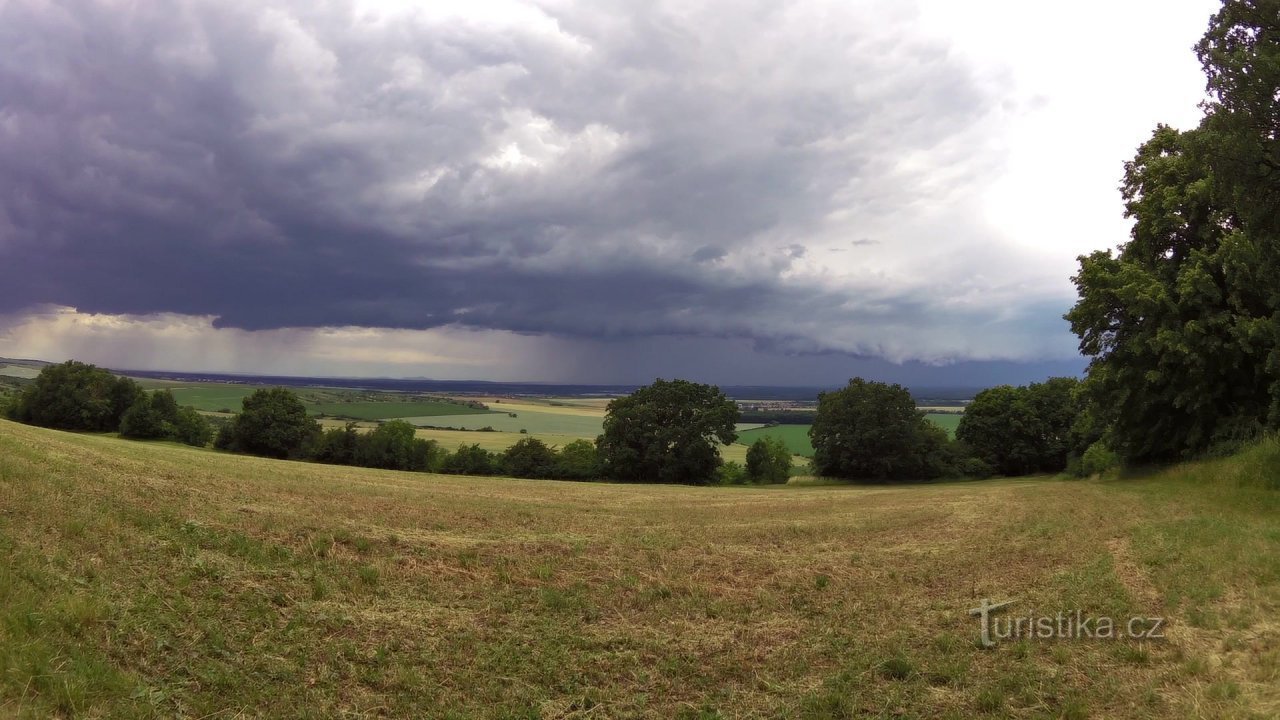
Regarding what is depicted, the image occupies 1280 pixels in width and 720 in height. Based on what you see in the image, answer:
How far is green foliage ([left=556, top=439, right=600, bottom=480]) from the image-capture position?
80.8m

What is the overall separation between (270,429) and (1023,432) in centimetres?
10304

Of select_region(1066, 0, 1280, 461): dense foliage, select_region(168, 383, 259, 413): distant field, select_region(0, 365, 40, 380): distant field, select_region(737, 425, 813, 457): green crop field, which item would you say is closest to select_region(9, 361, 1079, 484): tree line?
select_region(737, 425, 813, 457): green crop field

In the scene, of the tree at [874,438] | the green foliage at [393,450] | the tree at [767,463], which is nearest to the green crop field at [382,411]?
the green foliage at [393,450]

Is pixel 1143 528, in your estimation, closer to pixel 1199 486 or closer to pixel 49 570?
pixel 1199 486

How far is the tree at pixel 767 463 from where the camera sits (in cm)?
9056

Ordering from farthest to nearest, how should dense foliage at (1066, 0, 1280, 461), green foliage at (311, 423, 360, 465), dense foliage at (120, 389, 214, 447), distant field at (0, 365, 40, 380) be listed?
distant field at (0, 365, 40, 380) < green foliage at (311, 423, 360, 465) < dense foliage at (120, 389, 214, 447) < dense foliage at (1066, 0, 1280, 461)

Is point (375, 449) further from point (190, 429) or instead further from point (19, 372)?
point (19, 372)

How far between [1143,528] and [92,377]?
4446 inches

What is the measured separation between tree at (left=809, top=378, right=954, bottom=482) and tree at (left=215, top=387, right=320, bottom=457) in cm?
6908

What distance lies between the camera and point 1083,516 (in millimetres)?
19172

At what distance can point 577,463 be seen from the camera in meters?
84.8

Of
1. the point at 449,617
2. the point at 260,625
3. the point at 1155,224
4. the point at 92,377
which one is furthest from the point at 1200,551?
the point at 92,377

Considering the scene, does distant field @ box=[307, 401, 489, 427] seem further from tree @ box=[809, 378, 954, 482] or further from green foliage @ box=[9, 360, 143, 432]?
tree @ box=[809, 378, 954, 482]

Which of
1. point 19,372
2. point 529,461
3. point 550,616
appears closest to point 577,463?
point 529,461
